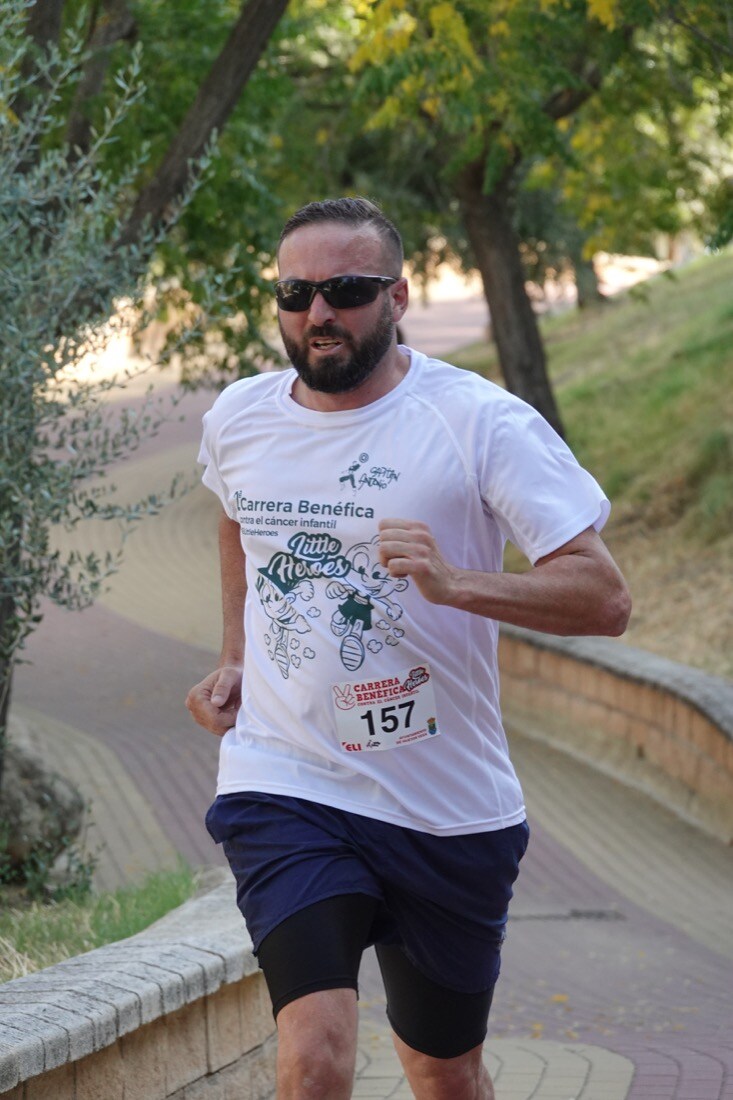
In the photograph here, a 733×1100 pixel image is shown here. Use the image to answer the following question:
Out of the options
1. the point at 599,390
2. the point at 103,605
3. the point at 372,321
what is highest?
the point at 372,321

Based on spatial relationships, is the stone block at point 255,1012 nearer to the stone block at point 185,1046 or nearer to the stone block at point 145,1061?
the stone block at point 185,1046

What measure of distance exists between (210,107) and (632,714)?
14.4 feet

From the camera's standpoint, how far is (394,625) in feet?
10.1

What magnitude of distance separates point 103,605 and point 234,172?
215 inches

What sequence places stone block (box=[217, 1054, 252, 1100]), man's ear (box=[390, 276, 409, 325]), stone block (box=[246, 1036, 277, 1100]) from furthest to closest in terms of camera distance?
stone block (box=[246, 1036, 277, 1100]) < stone block (box=[217, 1054, 252, 1100]) < man's ear (box=[390, 276, 409, 325])

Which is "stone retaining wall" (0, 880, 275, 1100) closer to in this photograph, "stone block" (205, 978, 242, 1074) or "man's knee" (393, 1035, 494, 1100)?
"stone block" (205, 978, 242, 1074)

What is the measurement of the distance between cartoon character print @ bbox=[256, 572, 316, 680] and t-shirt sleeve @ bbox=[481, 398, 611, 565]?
0.39 m

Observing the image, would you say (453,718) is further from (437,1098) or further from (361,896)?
(437,1098)

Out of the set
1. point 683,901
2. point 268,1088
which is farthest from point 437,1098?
point 683,901

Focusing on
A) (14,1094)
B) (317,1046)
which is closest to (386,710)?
(317,1046)

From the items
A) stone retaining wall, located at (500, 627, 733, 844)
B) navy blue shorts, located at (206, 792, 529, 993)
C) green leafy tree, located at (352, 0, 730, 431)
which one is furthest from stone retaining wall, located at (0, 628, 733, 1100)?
green leafy tree, located at (352, 0, 730, 431)

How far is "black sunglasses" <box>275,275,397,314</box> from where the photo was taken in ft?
10.5

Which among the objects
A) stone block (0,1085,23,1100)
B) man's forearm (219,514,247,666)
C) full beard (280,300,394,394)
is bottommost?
stone block (0,1085,23,1100)

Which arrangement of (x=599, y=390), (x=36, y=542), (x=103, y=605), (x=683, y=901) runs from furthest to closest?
(x=599, y=390) < (x=103, y=605) < (x=683, y=901) < (x=36, y=542)
